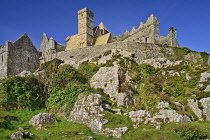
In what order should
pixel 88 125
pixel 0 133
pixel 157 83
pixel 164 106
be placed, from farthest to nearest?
1. pixel 157 83
2. pixel 164 106
3. pixel 88 125
4. pixel 0 133

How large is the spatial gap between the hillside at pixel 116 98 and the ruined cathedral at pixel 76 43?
17.1ft

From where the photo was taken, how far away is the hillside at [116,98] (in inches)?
904

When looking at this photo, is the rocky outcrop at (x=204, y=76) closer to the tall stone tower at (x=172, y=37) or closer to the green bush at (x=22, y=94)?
the tall stone tower at (x=172, y=37)

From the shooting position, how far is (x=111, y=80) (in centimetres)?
3381

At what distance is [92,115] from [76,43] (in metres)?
27.5

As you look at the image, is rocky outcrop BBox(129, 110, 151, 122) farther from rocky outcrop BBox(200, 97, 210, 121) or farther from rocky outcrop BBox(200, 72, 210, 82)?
rocky outcrop BBox(200, 72, 210, 82)

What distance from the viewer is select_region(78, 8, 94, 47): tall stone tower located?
50131 mm

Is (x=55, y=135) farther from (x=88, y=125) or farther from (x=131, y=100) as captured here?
(x=131, y=100)

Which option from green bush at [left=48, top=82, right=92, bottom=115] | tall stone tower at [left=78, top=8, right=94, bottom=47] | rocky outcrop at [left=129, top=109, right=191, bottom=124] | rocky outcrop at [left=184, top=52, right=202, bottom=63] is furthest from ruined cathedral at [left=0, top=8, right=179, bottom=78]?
rocky outcrop at [left=129, top=109, right=191, bottom=124]

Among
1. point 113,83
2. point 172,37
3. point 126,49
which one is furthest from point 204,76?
point 172,37

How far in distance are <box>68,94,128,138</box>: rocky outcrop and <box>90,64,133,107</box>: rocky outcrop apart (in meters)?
4.76

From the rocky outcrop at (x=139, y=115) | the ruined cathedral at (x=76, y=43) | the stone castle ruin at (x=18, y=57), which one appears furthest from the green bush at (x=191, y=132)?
the stone castle ruin at (x=18, y=57)

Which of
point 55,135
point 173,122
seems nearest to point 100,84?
point 173,122

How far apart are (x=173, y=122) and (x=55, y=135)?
11423 mm
